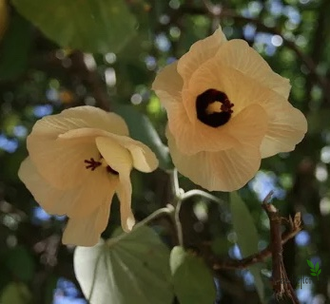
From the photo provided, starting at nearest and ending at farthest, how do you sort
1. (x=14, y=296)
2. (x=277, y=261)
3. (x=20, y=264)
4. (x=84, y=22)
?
1. (x=277, y=261)
2. (x=84, y=22)
3. (x=14, y=296)
4. (x=20, y=264)

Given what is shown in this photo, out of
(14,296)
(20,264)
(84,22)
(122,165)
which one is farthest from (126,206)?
(20,264)

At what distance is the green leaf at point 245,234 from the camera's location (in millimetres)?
579

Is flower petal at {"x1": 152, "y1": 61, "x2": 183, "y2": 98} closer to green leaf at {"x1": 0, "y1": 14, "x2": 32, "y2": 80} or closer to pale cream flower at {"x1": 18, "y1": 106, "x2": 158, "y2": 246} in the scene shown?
pale cream flower at {"x1": 18, "y1": 106, "x2": 158, "y2": 246}

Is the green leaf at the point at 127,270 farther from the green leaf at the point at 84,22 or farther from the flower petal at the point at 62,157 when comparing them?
the green leaf at the point at 84,22

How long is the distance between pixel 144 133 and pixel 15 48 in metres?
0.31

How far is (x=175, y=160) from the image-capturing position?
20.2 inches

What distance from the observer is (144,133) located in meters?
0.64

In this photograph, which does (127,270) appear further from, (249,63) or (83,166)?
(249,63)

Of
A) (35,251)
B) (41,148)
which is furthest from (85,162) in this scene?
(35,251)

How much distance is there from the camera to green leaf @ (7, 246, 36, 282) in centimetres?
106

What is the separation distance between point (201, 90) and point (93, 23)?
225mm

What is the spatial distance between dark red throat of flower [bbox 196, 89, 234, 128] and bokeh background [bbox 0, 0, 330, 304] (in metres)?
0.12

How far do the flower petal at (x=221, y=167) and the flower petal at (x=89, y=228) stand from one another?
0.08 m

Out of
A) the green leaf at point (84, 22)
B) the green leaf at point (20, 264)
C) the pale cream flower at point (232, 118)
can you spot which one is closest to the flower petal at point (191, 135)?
the pale cream flower at point (232, 118)
